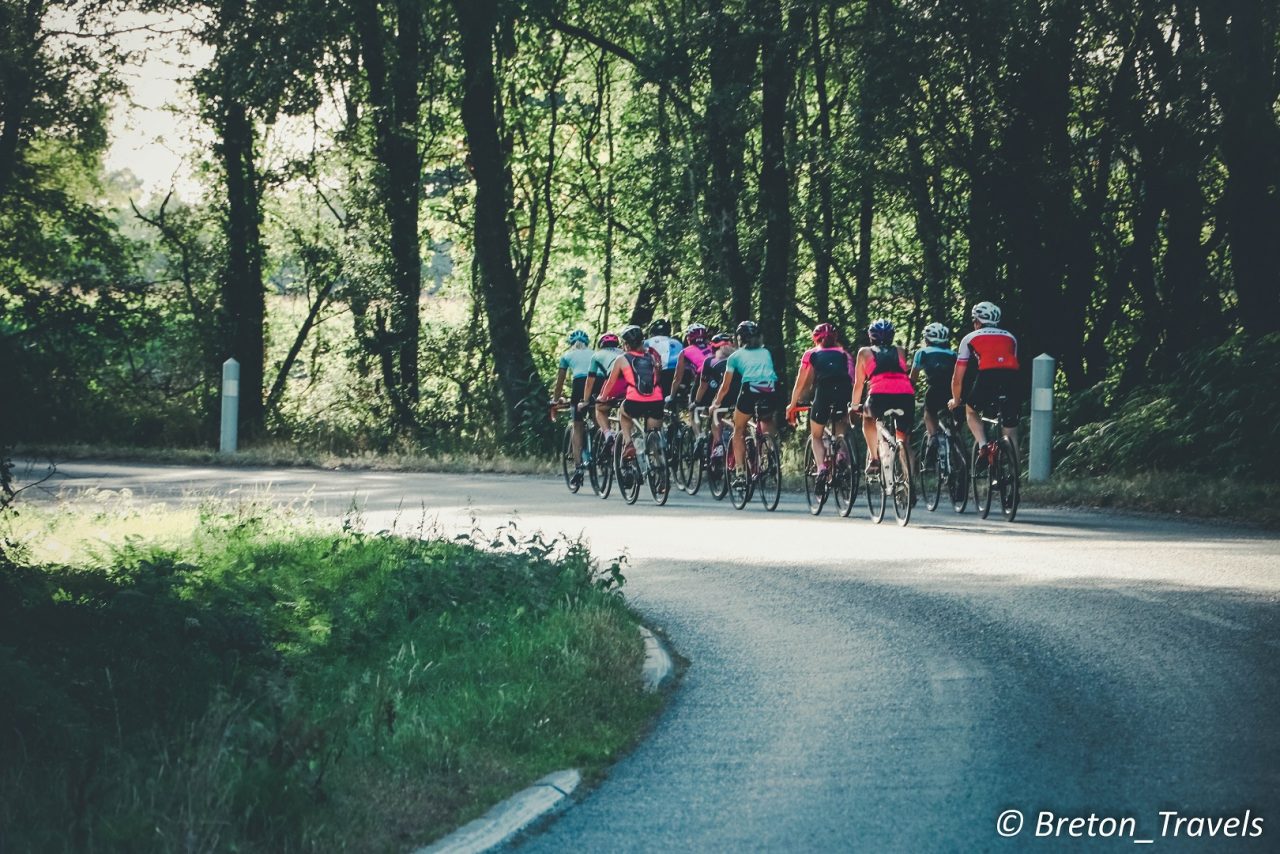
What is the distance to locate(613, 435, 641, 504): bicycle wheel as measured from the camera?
63.2 ft

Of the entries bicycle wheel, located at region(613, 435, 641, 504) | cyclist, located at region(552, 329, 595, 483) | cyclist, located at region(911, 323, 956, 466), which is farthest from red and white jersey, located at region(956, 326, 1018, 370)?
cyclist, located at region(552, 329, 595, 483)

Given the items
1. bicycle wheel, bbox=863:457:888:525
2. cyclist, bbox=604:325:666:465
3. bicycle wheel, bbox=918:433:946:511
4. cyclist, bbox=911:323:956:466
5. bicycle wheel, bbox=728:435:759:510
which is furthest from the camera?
cyclist, bbox=604:325:666:465

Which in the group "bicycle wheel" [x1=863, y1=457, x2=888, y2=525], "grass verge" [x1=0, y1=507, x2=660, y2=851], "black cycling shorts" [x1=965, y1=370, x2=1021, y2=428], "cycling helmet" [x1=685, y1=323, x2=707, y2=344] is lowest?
"grass verge" [x1=0, y1=507, x2=660, y2=851]

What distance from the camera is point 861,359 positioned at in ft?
54.0

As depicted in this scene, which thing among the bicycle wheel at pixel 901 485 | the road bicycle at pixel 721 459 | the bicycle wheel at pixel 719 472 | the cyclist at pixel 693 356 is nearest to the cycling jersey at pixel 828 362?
the bicycle wheel at pixel 901 485

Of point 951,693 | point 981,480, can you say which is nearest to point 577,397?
point 981,480

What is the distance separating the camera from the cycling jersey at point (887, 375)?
16.3 metres

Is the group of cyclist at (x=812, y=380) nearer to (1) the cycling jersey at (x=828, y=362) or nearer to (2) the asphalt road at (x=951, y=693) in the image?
(1) the cycling jersey at (x=828, y=362)

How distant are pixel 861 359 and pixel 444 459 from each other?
11.8 metres

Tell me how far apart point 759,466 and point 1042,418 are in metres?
3.78

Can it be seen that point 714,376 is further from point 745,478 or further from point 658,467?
point 745,478

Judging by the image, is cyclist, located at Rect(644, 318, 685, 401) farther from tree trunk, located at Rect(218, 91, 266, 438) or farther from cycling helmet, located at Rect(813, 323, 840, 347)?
tree trunk, located at Rect(218, 91, 266, 438)

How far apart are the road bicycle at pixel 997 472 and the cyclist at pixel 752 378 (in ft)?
9.11

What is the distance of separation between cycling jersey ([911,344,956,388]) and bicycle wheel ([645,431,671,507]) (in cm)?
357
